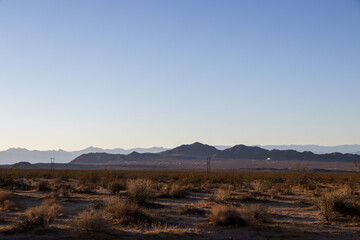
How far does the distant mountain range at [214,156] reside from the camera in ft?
510

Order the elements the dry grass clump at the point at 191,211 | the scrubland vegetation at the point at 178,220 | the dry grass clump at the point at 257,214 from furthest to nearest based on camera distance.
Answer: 1. the dry grass clump at the point at 191,211
2. the dry grass clump at the point at 257,214
3. the scrubland vegetation at the point at 178,220

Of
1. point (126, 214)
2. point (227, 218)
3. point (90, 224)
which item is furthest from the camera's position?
point (126, 214)

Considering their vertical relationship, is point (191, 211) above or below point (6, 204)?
below

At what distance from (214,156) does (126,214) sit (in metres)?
150

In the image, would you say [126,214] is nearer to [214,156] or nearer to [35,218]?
[35,218]

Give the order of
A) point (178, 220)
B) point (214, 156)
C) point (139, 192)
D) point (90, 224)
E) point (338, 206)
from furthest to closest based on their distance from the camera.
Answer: point (214, 156) → point (139, 192) → point (338, 206) → point (178, 220) → point (90, 224)

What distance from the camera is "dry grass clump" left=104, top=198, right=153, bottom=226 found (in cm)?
1634

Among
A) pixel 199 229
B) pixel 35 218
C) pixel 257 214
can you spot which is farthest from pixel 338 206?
pixel 35 218

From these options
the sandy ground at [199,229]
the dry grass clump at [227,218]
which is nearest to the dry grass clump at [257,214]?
the sandy ground at [199,229]

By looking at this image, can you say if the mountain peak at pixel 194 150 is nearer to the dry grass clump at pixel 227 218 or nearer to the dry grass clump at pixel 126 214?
the dry grass clump at pixel 126 214

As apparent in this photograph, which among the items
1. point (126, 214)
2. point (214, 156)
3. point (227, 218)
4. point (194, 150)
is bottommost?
point (227, 218)

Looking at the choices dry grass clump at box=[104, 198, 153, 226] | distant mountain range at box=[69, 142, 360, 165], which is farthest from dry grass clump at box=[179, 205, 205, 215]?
distant mountain range at box=[69, 142, 360, 165]

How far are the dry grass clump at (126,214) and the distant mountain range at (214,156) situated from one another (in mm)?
137237

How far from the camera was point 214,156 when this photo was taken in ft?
542
